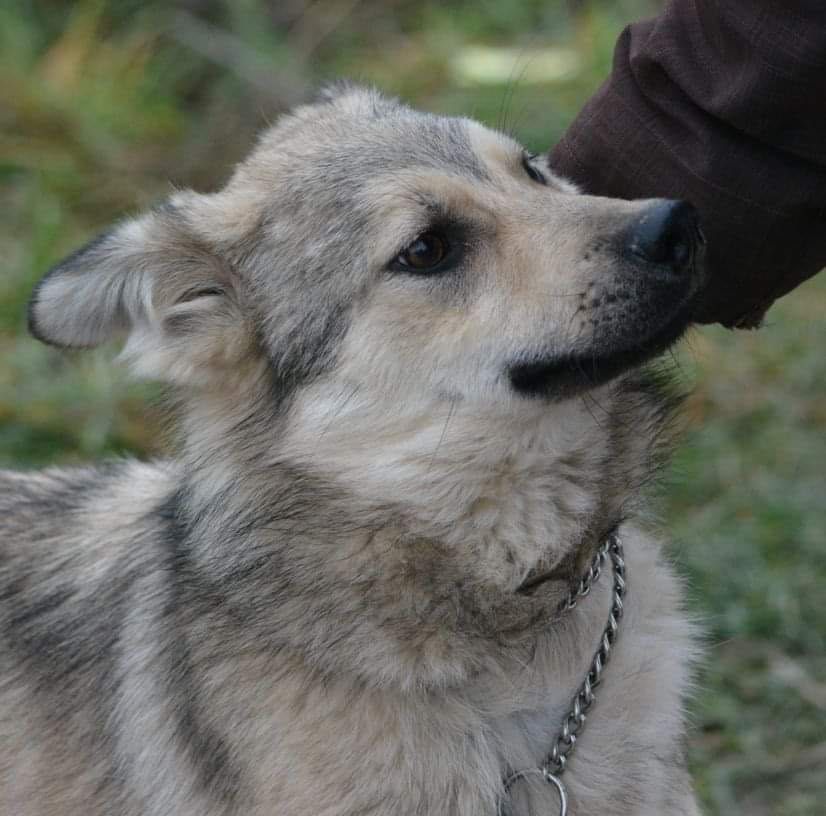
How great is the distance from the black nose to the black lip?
106 mm

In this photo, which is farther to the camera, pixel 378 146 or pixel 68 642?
pixel 68 642

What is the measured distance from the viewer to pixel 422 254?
2719 mm

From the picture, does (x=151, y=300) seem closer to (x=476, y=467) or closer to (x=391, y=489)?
(x=391, y=489)

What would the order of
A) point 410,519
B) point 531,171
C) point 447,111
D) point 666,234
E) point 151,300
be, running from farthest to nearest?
point 447,111
point 531,171
point 151,300
point 410,519
point 666,234

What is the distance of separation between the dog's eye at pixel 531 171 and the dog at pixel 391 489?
2.8 inches

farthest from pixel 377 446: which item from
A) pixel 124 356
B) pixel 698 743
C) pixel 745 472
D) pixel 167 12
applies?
pixel 167 12

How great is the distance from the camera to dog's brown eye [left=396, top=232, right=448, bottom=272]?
271 centimetres

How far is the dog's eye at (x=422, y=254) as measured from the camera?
8.91 feet

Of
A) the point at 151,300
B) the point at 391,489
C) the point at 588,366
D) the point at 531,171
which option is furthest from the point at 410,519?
the point at 531,171

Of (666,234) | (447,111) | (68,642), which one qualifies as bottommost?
(447,111)

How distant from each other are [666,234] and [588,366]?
29 centimetres

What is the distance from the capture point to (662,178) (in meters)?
2.93

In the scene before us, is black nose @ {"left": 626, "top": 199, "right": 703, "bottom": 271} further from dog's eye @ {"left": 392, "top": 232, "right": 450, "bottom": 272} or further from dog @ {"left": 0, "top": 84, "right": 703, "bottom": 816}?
dog's eye @ {"left": 392, "top": 232, "right": 450, "bottom": 272}

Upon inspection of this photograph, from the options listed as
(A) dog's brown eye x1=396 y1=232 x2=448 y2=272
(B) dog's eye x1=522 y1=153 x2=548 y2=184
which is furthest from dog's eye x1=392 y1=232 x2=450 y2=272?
(B) dog's eye x1=522 y1=153 x2=548 y2=184
